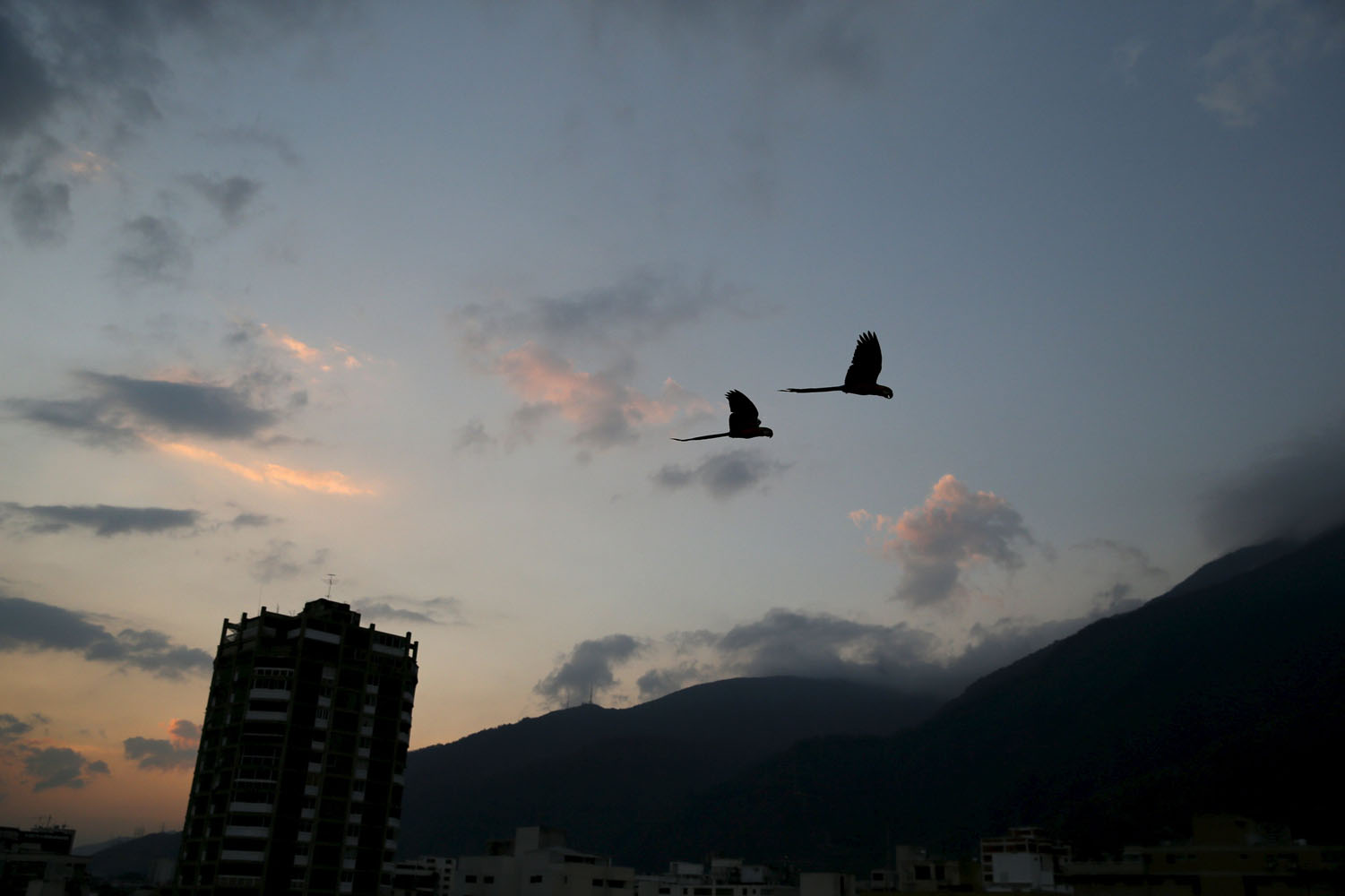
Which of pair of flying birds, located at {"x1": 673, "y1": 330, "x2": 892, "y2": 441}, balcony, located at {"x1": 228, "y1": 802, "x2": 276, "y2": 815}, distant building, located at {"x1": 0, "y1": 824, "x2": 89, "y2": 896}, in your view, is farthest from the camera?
distant building, located at {"x1": 0, "y1": 824, "x2": 89, "y2": 896}

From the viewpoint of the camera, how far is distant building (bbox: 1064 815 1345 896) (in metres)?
50.0

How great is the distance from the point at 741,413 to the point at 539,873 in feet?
296

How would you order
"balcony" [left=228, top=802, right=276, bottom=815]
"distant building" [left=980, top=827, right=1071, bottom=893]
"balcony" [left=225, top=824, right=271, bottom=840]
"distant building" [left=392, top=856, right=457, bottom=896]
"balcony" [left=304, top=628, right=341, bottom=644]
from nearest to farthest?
"balcony" [left=225, top=824, right=271, bottom=840] < "balcony" [left=228, top=802, right=276, bottom=815] < "balcony" [left=304, top=628, right=341, bottom=644] < "distant building" [left=980, top=827, right=1071, bottom=893] < "distant building" [left=392, top=856, right=457, bottom=896]

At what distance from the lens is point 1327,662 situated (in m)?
167

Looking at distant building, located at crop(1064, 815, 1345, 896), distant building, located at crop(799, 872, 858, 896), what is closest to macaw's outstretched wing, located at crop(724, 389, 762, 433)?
distant building, located at crop(1064, 815, 1345, 896)

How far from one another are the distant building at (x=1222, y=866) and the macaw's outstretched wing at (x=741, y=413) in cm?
4767

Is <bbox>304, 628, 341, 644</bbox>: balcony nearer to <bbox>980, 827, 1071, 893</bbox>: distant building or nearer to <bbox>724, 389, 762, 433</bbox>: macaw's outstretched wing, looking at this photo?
<bbox>980, 827, 1071, 893</bbox>: distant building

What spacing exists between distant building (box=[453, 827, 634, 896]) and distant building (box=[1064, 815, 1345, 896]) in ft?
159

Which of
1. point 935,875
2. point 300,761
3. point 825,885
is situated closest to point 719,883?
point 825,885

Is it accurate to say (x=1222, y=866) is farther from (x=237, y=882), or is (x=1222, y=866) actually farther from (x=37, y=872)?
(x=37, y=872)

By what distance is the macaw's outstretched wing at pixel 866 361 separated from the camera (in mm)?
15500

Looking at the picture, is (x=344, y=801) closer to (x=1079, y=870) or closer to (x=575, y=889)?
(x=575, y=889)

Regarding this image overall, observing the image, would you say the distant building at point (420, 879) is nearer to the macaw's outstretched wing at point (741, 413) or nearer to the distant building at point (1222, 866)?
the distant building at point (1222, 866)

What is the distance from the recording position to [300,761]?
71875 mm
